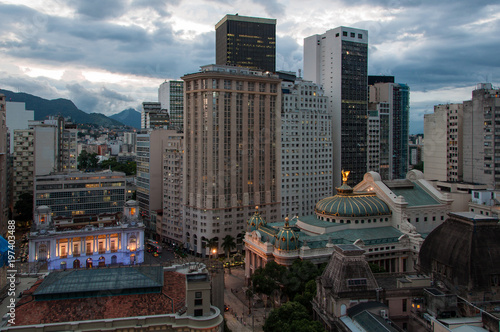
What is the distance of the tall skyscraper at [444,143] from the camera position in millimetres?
163250

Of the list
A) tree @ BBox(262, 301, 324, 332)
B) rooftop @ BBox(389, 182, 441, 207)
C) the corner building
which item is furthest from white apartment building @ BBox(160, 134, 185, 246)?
tree @ BBox(262, 301, 324, 332)

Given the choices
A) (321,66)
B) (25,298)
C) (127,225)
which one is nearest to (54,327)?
(25,298)

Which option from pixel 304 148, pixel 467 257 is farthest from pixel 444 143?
pixel 467 257

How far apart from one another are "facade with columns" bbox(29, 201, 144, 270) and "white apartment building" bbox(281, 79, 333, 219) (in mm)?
54834

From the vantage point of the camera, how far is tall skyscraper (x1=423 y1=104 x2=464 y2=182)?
16325 cm

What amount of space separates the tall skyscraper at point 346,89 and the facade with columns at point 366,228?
6132 cm

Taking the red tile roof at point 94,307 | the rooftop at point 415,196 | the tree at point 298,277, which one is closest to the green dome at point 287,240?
the tree at point 298,277

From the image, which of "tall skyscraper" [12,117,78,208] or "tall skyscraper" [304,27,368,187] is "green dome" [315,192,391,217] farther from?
"tall skyscraper" [12,117,78,208]

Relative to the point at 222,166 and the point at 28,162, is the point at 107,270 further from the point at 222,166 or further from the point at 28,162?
the point at 28,162

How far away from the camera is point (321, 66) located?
18938 centimetres

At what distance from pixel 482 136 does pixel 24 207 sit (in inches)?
6732

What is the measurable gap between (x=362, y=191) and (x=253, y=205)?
3921 centimetres

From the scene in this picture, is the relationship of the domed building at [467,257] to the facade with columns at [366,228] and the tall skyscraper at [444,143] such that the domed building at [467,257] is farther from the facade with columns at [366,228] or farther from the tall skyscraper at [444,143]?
the tall skyscraper at [444,143]

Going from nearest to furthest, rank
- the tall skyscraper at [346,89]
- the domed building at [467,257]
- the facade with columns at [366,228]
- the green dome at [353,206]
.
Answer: the domed building at [467,257] < the facade with columns at [366,228] < the green dome at [353,206] < the tall skyscraper at [346,89]
